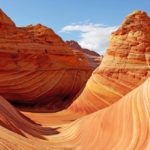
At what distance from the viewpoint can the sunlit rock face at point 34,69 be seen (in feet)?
70.1

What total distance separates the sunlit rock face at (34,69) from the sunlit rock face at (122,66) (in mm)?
4740

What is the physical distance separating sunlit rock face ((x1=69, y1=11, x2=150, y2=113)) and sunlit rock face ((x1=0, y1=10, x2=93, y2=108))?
4740 millimetres

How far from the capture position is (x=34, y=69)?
2220 centimetres

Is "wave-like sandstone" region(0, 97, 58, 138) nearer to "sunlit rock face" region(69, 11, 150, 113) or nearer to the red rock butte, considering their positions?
the red rock butte

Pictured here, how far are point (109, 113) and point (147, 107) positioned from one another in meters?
1.48

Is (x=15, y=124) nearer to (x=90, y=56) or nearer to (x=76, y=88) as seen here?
(x=76, y=88)

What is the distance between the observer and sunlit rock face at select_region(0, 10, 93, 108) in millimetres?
21375

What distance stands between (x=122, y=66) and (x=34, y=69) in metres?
7.49

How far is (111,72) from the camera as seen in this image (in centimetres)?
1608

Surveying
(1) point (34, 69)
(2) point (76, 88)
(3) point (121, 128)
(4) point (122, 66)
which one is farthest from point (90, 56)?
(3) point (121, 128)

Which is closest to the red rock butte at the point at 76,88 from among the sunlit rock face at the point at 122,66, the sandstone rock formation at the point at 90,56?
the sunlit rock face at the point at 122,66

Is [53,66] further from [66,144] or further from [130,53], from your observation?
[66,144]

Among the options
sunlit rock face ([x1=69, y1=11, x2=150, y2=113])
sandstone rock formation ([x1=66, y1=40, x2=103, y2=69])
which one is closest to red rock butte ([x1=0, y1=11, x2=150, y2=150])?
sunlit rock face ([x1=69, y1=11, x2=150, y2=113])

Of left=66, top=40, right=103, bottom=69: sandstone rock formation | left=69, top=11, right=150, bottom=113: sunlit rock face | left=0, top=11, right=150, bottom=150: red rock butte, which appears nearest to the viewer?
left=0, top=11, right=150, bottom=150: red rock butte
